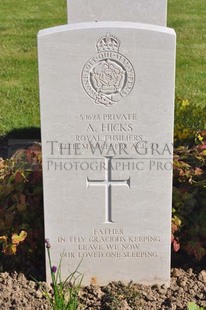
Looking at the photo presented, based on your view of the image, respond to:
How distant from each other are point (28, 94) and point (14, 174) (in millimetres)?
3425

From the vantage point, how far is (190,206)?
385 cm

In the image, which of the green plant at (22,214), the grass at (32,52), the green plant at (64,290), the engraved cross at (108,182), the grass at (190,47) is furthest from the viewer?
the grass at (190,47)

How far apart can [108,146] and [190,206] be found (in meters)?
0.75

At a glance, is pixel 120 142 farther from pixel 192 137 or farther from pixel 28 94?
pixel 28 94

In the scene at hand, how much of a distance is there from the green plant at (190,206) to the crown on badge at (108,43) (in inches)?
40.3

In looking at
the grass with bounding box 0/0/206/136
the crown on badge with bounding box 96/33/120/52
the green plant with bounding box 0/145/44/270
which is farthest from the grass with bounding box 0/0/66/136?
the crown on badge with bounding box 96/33/120/52

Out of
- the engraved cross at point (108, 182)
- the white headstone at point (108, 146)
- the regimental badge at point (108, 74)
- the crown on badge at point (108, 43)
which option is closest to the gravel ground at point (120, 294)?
the white headstone at point (108, 146)

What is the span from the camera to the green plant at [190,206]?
3777 mm

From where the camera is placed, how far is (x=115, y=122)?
11.1 feet

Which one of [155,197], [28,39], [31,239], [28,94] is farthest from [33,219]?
[28,39]

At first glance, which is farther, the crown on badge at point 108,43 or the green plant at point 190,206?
the green plant at point 190,206

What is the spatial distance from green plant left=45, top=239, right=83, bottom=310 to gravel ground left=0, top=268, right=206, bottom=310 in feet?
0.28

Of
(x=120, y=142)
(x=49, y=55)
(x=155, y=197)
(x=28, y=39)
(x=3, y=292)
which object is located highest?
(x=28, y=39)

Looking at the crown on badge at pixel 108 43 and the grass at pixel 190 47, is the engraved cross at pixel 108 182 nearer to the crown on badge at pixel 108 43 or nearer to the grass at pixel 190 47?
the crown on badge at pixel 108 43
